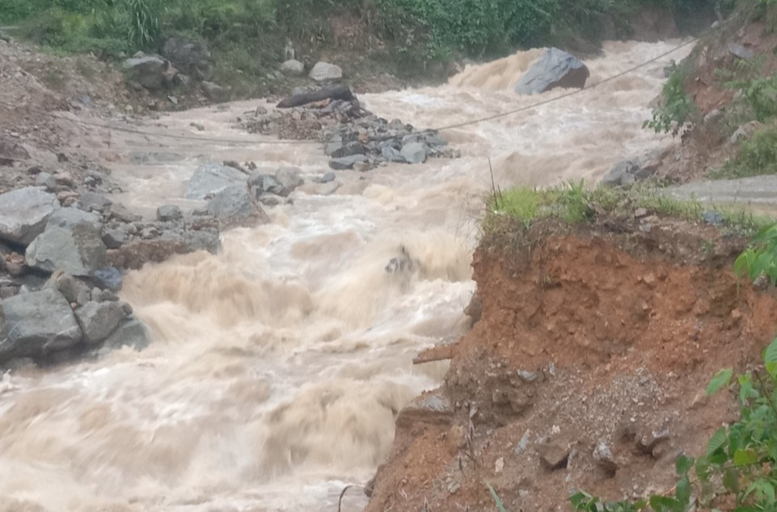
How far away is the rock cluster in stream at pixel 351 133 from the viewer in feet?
42.8

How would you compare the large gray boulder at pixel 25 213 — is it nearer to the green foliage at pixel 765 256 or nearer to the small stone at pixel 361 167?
the small stone at pixel 361 167

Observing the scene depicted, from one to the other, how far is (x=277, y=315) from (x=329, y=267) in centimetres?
119

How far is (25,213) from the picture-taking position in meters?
8.62

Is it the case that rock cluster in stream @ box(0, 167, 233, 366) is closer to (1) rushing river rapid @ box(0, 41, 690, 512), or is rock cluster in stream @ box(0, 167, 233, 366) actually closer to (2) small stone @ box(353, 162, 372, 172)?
(1) rushing river rapid @ box(0, 41, 690, 512)

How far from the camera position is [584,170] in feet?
37.8

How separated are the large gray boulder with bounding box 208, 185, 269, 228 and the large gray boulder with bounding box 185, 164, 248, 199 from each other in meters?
0.39

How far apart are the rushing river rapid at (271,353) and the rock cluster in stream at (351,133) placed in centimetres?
41

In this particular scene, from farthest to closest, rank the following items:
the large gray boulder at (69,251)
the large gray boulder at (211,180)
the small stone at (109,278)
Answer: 1. the large gray boulder at (211,180)
2. the small stone at (109,278)
3. the large gray boulder at (69,251)

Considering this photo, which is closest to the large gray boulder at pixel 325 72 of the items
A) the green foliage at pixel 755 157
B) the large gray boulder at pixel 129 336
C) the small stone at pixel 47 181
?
the small stone at pixel 47 181

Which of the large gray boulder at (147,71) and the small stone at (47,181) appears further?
the large gray boulder at (147,71)

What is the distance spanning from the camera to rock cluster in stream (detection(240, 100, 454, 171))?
1303cm

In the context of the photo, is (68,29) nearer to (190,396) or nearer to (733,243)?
(190,396)

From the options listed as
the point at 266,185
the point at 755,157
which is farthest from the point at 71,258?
the point at 755,157

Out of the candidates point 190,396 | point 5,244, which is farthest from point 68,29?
point 190,396
